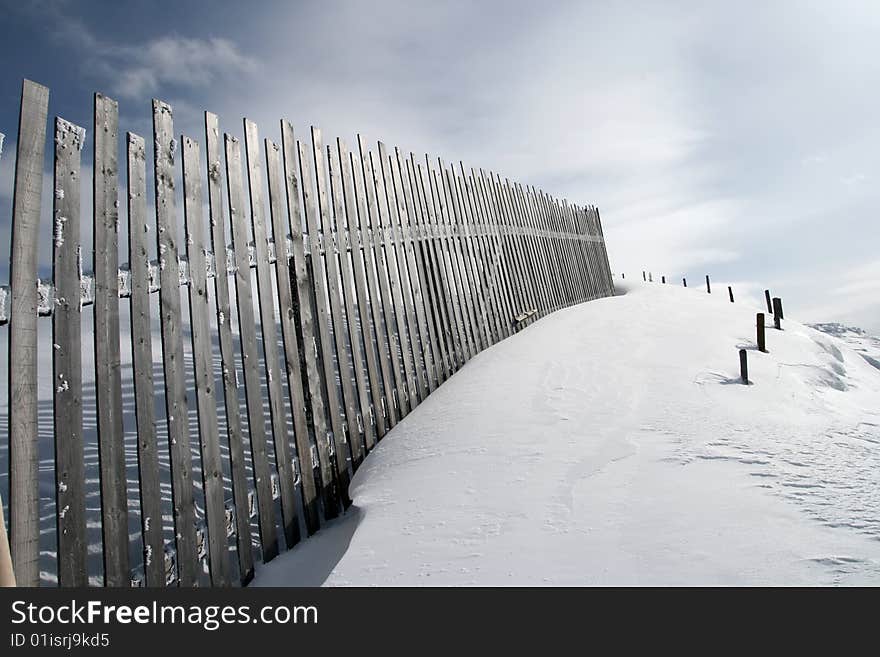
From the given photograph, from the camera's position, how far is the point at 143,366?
253 centimetres

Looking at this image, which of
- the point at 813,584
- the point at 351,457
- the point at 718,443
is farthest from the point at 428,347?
the point at 813,584

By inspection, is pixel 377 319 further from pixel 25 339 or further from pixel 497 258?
pixel 497 258

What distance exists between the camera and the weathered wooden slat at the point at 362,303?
13.1 feet

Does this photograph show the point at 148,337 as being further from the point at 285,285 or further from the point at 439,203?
the point at 439,203

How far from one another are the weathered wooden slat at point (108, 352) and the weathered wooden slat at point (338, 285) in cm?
Result: 146

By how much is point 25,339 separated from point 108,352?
1.05ft

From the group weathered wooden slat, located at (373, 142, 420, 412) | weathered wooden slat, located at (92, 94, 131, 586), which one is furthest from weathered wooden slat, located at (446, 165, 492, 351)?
weathered wooden slat, located at (92, 94, 131, 586)

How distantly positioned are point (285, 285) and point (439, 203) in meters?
2.74

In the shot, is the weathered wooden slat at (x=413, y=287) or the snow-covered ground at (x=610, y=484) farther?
A: the weathered wooden slat at (x=413, y=287)

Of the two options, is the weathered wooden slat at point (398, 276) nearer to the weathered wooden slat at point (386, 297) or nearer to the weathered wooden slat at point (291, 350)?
the weathered wooden slat at point (386, 297)

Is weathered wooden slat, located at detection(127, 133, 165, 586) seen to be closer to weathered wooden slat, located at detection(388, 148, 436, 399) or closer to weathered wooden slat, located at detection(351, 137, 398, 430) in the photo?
weathered wooden slat, located at detection(351, 137, 398, 430)

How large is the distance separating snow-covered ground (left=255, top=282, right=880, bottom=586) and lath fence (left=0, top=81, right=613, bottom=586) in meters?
0.32

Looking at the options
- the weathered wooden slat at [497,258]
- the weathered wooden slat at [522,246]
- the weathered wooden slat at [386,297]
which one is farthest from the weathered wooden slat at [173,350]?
the weathered wooden slat at [522,246]

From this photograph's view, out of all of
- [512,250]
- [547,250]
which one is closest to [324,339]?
[512,250]
